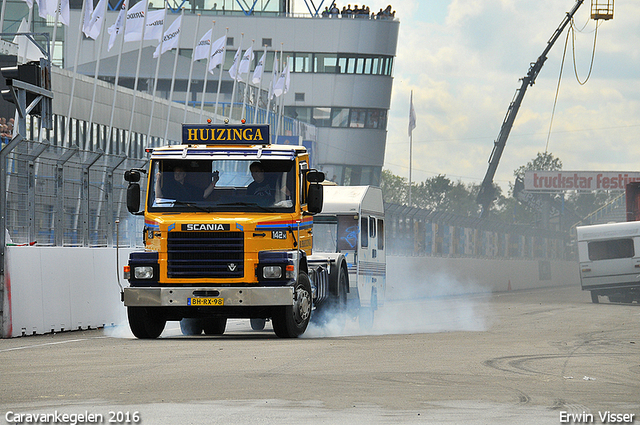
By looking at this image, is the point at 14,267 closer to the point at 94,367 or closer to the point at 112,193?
the point at 112,193

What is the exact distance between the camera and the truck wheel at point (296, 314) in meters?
14.6

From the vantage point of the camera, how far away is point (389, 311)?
86.4ft

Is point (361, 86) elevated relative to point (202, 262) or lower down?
elevated

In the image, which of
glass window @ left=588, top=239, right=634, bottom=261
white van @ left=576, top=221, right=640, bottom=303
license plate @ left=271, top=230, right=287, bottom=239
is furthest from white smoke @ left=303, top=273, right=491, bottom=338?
glass window @ left=588, top=239, right=634, bottom=261

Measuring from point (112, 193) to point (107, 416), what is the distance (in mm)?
12362

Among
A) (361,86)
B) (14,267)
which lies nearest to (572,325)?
(14,267)

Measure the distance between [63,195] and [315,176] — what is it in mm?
5108

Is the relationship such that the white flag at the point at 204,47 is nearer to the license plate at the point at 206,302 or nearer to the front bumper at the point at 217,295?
the front bumper at the point at 217,295

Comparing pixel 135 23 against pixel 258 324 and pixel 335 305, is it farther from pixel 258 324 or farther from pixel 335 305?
pixel 335 305

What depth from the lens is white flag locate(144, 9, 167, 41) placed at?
126 ft

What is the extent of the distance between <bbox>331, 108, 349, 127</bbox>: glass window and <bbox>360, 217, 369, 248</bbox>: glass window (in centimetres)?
6712

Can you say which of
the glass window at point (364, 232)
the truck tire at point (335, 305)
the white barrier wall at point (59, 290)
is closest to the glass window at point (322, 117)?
the glass window at point (364, 232)

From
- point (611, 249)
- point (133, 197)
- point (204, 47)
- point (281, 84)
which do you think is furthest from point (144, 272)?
point (281, 84)

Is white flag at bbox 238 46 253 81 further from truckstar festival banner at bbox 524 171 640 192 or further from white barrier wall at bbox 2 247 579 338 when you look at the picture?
truckstar festival banner at bbox 524 171 640 192
